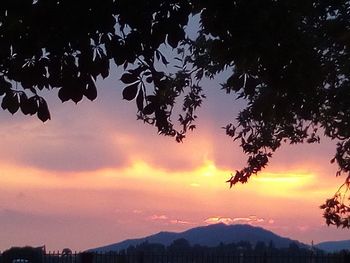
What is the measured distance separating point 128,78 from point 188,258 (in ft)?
51.9

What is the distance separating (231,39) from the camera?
735 cm

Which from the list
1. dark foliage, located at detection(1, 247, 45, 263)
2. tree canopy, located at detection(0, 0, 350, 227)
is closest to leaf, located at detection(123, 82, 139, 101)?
tree canopy, located at detection(0, 0, 350, 227)

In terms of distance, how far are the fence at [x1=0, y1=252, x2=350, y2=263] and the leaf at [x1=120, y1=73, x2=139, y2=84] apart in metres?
15.4

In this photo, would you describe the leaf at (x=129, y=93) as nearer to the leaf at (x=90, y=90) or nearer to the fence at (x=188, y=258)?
the leaf at (x=90, y=90)

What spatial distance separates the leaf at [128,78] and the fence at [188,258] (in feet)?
50.6

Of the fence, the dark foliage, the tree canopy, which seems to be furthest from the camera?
the dark foliage

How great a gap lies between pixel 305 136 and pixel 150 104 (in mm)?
13209

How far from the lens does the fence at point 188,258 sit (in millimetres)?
22062

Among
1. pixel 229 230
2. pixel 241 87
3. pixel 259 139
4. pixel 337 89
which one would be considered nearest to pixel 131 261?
pixel 259 139

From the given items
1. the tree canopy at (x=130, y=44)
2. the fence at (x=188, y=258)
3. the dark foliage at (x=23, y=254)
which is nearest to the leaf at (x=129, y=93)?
the tree canopy at (x=130, y=44)

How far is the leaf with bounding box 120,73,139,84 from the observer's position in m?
6.90

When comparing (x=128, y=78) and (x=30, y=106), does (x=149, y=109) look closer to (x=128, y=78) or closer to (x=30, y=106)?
(x=128, y=78)

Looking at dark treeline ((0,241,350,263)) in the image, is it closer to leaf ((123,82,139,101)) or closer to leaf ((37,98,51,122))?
leaf ((37,98,51,122))

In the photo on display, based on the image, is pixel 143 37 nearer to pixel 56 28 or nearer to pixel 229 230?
pixel 56 28
